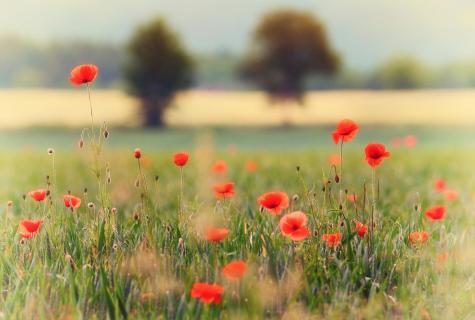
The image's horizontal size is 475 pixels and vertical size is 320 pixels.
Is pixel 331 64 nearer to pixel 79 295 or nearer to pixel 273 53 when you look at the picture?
pixel 273 53

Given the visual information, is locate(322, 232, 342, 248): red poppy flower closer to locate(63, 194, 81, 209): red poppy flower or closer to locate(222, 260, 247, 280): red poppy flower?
locate(222, 260, 247, 280): red poppy flower

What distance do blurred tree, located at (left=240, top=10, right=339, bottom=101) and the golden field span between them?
855 millimetres

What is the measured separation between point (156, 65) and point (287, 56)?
1.51 meters

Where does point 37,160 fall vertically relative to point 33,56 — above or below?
below

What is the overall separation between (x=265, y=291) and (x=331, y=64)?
5.55 metres

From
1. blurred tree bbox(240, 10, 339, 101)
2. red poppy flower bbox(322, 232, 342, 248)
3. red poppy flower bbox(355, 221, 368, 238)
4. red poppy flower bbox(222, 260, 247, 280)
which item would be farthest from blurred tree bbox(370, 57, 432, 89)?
red poppy flower bbox(222, 260, 247, 280)

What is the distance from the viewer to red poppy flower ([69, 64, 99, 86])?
2.49 meters

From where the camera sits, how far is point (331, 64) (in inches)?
297

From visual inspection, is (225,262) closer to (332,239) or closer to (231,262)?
(231,262)

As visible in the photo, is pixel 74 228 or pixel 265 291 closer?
pixel 265 291

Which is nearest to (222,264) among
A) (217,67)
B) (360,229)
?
(360,229)

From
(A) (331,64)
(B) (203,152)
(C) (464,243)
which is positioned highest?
(A) (331,64)

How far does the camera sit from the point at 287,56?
8383 millimetres

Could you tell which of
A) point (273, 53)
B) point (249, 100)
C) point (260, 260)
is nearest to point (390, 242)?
point (260, 260)
